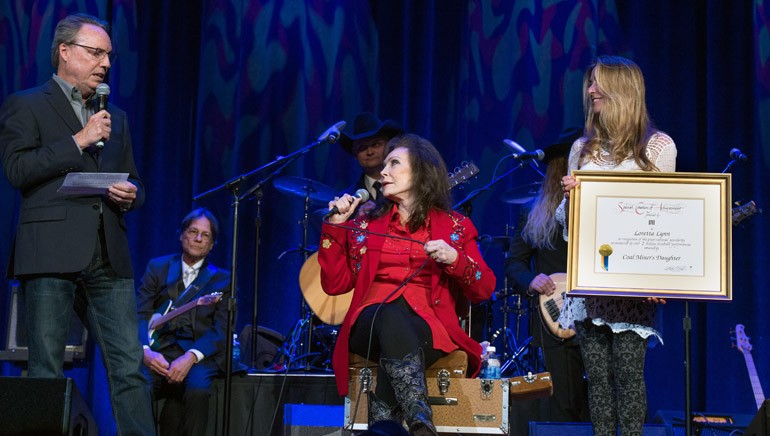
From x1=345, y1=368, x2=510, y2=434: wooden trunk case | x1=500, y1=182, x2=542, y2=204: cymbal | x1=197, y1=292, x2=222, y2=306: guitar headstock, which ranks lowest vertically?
x1=345, y1=368, x2=510, y2=434: wooden trunk case

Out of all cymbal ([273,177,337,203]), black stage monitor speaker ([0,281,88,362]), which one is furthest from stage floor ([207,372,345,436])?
cymbal ([273,177,337,203])

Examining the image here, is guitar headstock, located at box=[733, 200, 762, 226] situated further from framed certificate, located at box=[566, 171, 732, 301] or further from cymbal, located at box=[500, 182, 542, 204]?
framed certificate, located at box=[566, 171, 732, 301]

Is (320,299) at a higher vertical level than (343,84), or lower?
lower

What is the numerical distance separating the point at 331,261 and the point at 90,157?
1154mm

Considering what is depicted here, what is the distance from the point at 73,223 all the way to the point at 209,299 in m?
1.85

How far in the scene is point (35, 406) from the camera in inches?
123

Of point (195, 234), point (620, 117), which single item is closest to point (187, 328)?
point (195, 234)

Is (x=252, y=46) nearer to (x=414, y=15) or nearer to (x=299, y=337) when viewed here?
(x=414, y=15)

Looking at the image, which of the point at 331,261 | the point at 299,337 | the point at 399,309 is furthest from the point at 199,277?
the point at 399,309

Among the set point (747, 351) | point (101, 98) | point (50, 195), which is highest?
point (101, 98)

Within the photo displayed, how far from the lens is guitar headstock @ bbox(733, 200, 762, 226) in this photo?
A: 5656mm

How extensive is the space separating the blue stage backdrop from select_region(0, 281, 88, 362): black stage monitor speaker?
53 cm

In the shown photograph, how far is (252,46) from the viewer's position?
23.4ft

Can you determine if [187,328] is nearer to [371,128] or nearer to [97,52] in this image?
[371,128]
